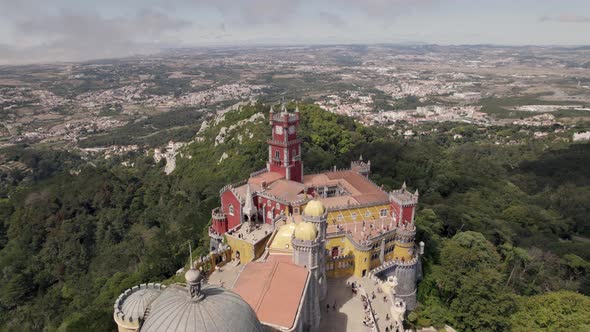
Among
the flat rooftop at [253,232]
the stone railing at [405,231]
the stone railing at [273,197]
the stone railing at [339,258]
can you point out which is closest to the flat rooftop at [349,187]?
the stone railing at [273,197]

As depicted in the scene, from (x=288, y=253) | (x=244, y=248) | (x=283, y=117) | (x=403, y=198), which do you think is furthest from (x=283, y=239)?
(x=283, y=117)

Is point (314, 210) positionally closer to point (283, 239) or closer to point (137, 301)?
point (283, 239)

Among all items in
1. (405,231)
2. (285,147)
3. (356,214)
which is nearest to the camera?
(405,231)

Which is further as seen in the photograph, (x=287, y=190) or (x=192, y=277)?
(x=287, y=190)

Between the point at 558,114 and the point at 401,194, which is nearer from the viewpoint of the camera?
the point at 401,194

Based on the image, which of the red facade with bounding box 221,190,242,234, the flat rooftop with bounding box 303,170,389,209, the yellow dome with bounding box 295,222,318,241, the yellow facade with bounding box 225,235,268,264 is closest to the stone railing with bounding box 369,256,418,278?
the flat rooftop with bounding box 303,170,389,209

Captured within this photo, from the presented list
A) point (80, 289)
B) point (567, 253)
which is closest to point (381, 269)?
point (567, 253)

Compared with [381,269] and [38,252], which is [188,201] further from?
[381,269]
